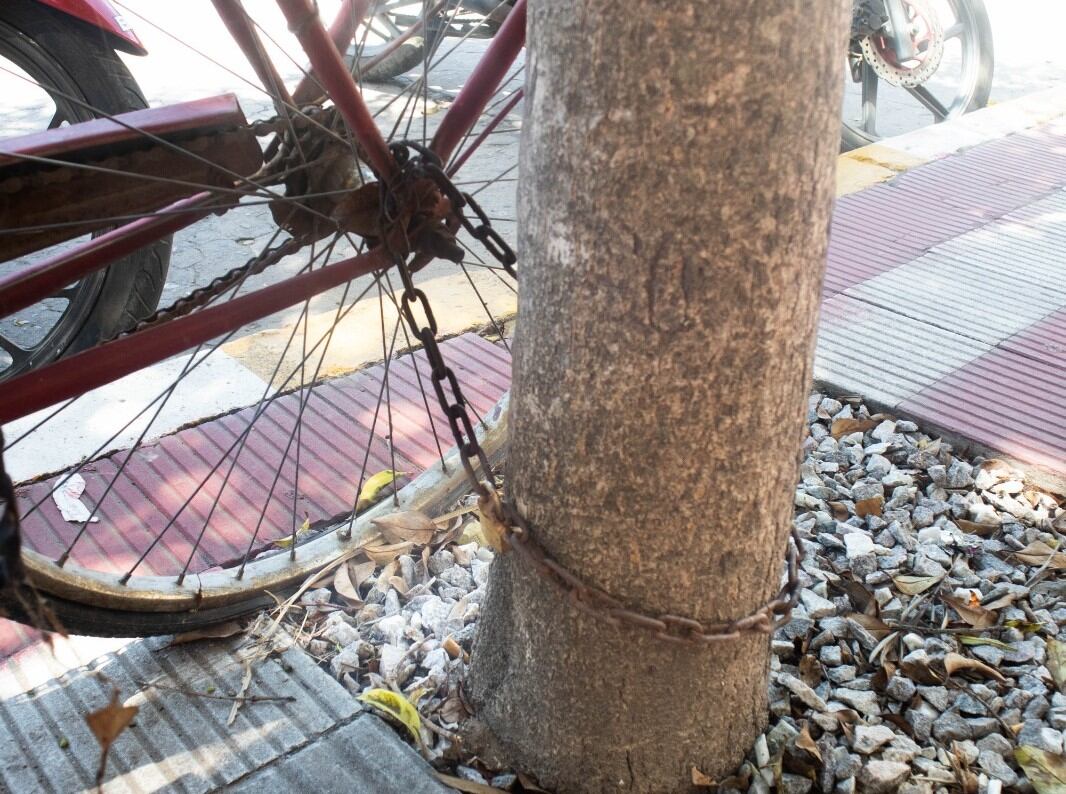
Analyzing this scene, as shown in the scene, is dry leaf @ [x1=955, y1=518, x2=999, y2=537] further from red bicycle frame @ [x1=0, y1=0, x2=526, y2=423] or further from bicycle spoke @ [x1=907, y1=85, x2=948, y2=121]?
bicycle spoke @ [x1=907, y1=85, x2=948, y2=121]

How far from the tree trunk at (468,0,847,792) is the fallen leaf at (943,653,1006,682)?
505mm

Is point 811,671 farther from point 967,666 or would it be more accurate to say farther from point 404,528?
point 404,528

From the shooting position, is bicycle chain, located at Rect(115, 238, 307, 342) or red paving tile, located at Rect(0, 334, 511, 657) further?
red paving tile, located at Rect(0, 334, 511, 657)

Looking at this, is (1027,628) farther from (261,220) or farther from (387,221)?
(261,220)

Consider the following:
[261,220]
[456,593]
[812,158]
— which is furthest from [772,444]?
[261,220]

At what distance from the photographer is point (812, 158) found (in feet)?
4.51

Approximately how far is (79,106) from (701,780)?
2430mm

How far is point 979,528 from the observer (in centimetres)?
256

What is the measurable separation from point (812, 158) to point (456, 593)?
52.8 inches

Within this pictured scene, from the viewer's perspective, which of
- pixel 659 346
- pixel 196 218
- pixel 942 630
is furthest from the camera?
pixel 942 630

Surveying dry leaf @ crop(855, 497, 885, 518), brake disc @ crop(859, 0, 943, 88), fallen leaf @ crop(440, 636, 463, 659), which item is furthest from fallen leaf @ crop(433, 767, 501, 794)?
brake disc @ crop(859, 0, 943, 88)

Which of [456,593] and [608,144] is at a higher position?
[608,144]

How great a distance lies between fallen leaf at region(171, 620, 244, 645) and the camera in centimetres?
222

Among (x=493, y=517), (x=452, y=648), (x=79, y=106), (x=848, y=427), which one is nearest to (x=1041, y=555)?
(x=848, y=427)
